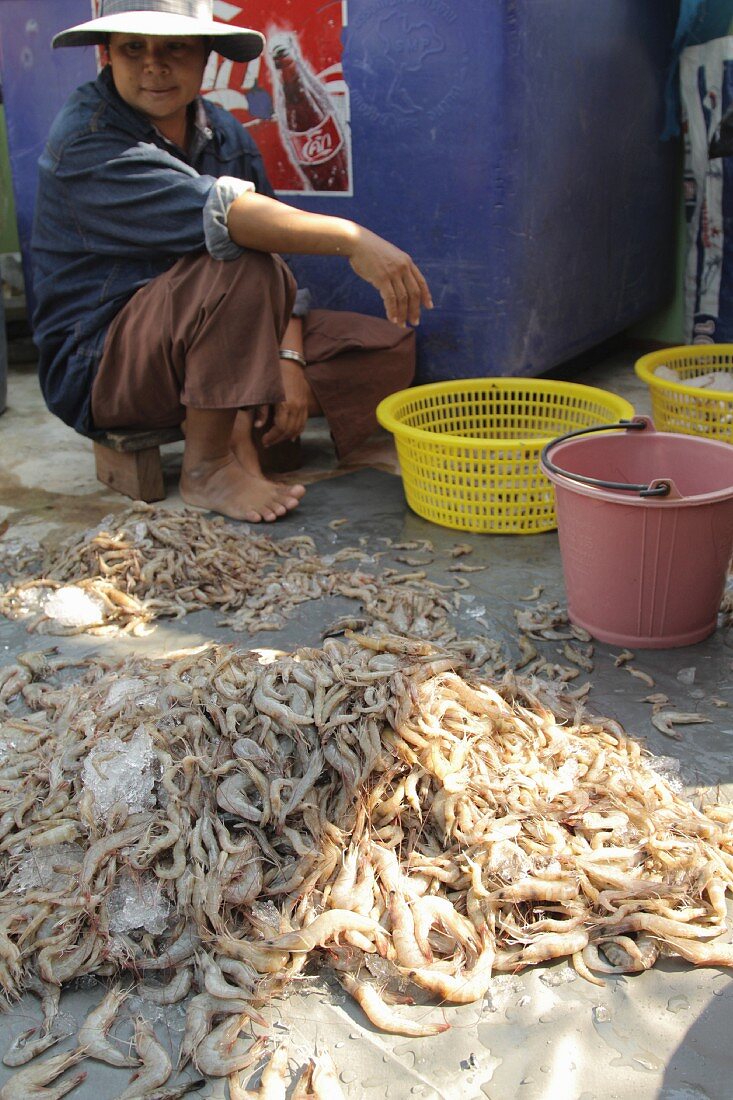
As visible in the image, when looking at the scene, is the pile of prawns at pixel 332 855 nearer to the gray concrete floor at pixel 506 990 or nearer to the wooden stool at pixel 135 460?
the gray concrete floor at pixel 506 990

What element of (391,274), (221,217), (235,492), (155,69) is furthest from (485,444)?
(155,69)

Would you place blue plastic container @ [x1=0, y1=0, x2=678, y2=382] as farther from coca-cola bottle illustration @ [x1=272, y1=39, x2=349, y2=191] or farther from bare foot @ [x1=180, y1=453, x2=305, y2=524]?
bare foot @ [x1=180, y1=453, x2=305, y2=524]

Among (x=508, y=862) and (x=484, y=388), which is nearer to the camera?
(x=508, y=862)

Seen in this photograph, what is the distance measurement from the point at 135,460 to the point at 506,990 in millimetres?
2690

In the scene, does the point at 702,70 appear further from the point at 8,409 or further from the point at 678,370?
the point at 8,409

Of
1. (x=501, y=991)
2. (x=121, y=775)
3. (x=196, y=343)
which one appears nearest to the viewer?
(x=501, y=991)

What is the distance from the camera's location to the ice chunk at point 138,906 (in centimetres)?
198

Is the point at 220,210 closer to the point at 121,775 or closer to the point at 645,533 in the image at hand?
the point at 645,533

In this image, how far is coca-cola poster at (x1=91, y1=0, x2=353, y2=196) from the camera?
4484mm

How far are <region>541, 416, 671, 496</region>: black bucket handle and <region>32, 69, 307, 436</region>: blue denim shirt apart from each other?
1372 millimetres

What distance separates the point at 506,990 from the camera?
1899 millimetres

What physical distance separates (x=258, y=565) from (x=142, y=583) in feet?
1.29

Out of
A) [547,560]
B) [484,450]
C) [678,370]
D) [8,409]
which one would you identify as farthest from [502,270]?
[8,409]

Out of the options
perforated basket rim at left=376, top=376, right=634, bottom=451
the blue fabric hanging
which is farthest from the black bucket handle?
the blue fabric hanging
